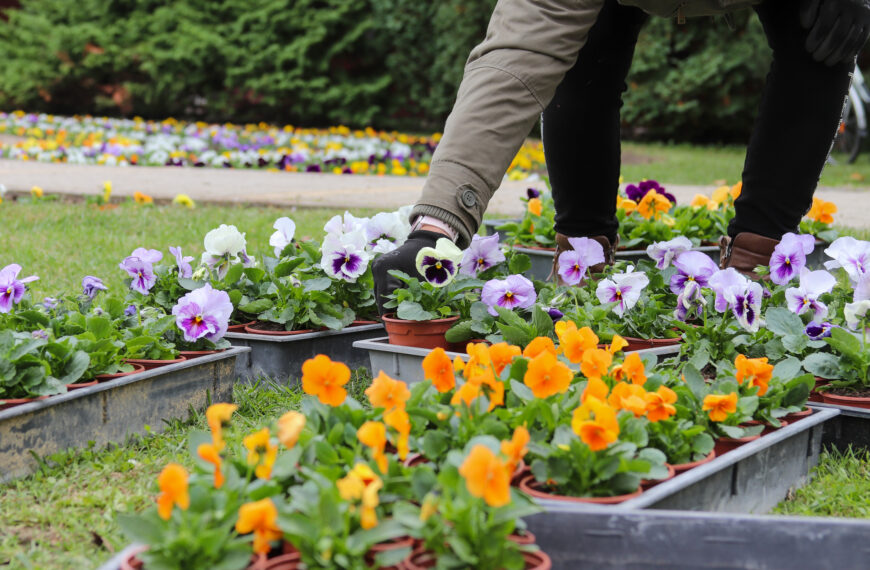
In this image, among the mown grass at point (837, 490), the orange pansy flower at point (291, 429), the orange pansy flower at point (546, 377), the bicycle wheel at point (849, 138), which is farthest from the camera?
the bicycle wheel at point (849, 138)

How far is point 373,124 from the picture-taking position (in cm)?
1364

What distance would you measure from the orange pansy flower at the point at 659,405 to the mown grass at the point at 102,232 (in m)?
2.02

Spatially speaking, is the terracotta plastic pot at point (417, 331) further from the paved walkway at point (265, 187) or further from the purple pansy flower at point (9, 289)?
the paved walkway at point (265, 187)

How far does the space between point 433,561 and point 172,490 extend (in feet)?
1.01

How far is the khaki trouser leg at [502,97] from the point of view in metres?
2.21

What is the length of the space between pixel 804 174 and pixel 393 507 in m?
1.67

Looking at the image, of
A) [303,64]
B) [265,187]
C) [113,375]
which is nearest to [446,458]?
[113,375]

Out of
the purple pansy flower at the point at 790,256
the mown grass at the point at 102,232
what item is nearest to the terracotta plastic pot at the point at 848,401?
the purple pansy flower at the point at 790,256

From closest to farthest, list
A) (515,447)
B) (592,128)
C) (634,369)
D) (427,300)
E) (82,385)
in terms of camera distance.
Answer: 1. (515,447)
2. (634,369)
3. (82,385)
4. (427,300)
5. (592,128)

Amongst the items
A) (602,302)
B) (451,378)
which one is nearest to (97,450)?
(451,378)

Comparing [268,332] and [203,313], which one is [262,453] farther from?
[268,332]

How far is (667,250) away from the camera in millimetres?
2744

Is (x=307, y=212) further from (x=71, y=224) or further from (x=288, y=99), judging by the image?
(x=288, y=99)

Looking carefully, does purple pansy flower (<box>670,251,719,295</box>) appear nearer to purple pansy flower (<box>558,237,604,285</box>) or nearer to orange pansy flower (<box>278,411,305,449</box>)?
purple pansy flower (<box>558,237,604,285</box>)
